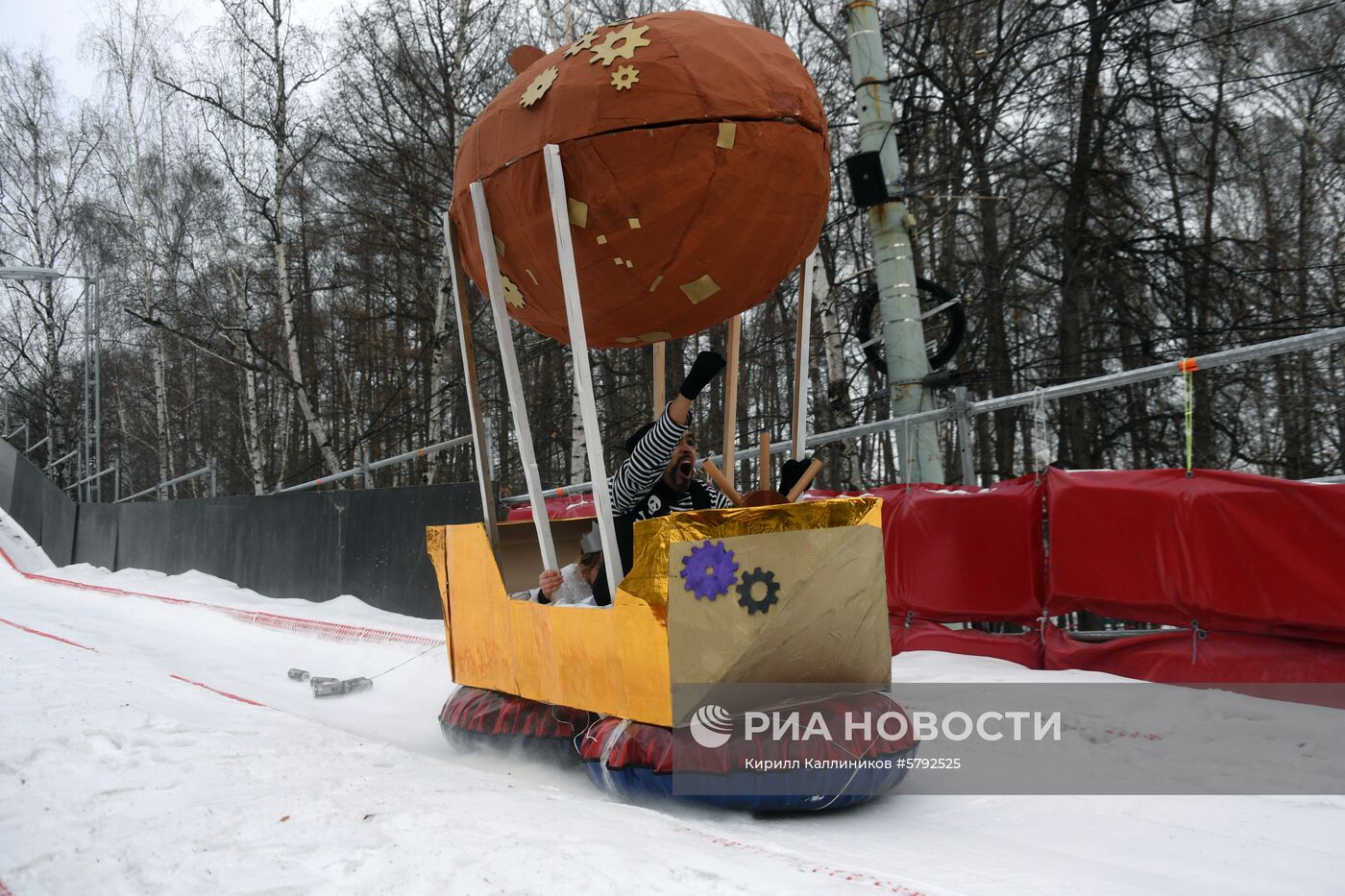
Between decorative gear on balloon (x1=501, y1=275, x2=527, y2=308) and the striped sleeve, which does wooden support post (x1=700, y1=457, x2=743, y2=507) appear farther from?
decorative gear on balloon (x1=501, y1=275, x2=527, y2=308)

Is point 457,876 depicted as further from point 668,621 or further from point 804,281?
point 804,281

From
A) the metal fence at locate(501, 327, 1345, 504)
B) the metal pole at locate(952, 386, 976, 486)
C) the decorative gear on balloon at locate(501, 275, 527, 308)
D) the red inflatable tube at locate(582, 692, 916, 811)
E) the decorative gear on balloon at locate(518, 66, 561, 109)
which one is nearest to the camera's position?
the red inflatable tube at locate(582, 692, 916, 811)

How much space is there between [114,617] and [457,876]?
993 centimetres

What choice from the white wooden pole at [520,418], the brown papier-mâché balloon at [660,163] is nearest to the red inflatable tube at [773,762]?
the white wooden pole at [520,418]

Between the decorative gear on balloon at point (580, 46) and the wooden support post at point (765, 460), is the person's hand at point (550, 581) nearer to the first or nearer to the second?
the wooden support post at point (765, 460)

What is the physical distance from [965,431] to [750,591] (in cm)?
343

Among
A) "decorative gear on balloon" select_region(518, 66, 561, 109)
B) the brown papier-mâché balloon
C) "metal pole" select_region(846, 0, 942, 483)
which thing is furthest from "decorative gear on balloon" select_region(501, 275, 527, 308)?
"metal pole" select_region(846, 0, 942, 483)

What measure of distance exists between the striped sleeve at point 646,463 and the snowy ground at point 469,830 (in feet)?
4.33

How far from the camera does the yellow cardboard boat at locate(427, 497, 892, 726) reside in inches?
136

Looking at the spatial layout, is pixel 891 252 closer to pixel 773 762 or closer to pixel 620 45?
pixel 620 45

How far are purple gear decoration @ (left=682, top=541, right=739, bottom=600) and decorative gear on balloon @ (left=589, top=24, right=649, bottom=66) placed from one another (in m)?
1.96

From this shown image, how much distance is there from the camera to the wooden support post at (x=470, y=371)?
184 inches

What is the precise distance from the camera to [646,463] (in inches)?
169

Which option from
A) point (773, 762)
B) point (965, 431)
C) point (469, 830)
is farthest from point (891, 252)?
point (469, 830)
